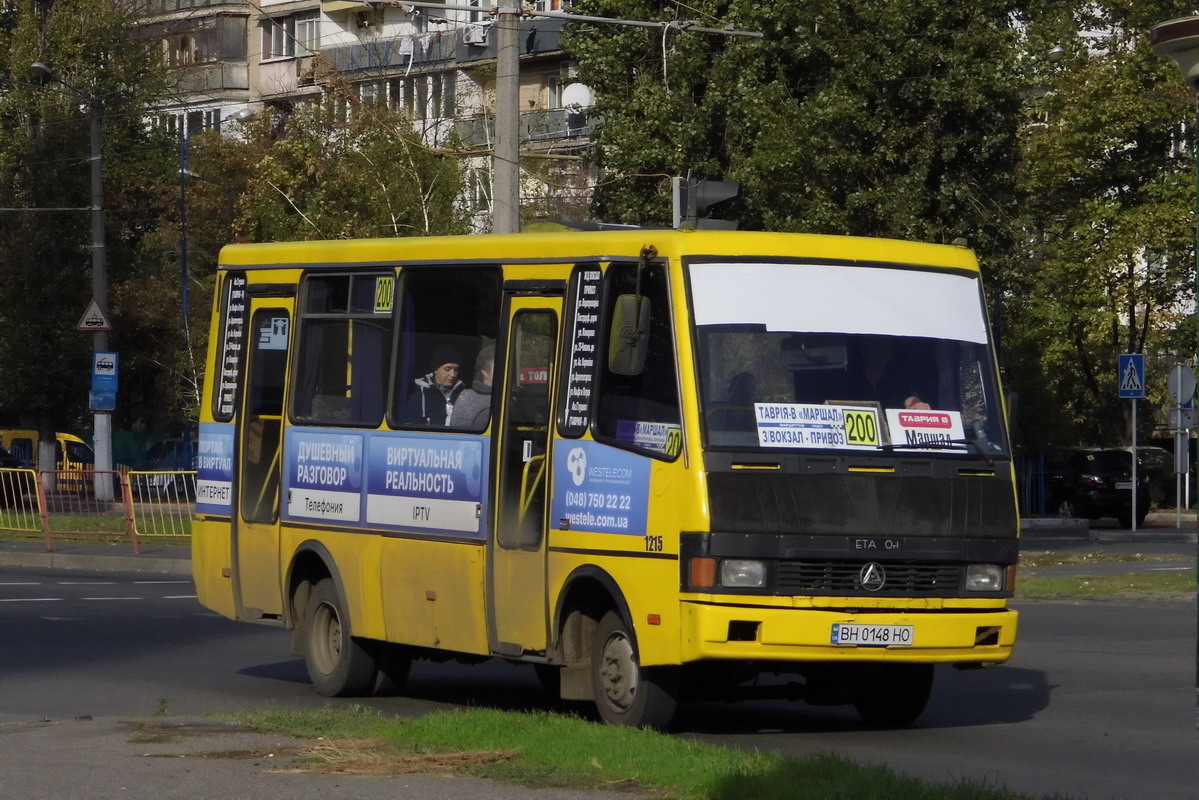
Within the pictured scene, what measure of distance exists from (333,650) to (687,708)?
92.7 inches

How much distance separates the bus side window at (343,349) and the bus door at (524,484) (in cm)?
139

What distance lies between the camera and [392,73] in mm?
44219

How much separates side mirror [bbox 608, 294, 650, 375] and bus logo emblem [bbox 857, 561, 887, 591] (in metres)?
1.57

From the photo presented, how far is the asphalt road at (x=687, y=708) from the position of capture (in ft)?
30.9

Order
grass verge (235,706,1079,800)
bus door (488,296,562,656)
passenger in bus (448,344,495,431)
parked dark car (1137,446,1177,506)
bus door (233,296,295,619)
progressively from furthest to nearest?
1. parked dark car (1137,446,1177,506)
2. bus door (233,296,295,619)
3. passenger in bus (448,344,495,431)
4. bus door (488,296,562,656)
5. grass verge (235,706,1079,800)

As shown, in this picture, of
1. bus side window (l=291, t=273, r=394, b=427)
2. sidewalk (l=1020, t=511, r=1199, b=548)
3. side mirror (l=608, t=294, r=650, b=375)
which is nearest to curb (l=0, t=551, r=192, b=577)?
sidewalk (l=1020, t=511, r=1199, b=548)

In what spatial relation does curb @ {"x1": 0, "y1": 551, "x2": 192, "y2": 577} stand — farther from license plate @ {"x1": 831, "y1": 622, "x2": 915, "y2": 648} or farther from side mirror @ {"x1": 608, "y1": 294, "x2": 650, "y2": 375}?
license plate @ {"x1": 831, "y1": 622, "x2": 915, "y2": 648}

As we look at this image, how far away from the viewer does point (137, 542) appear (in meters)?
29.4

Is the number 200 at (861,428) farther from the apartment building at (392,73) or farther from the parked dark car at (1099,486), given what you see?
the parked dark car at (1099,486)

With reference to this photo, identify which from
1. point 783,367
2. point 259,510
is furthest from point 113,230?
point 783,367

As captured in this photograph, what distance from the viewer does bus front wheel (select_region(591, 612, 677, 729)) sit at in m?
10.8

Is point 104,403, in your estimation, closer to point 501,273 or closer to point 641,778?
point 501,273

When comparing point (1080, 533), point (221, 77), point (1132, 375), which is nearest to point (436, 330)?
point (1080, 533)

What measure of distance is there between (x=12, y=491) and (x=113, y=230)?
30305 millimetres
